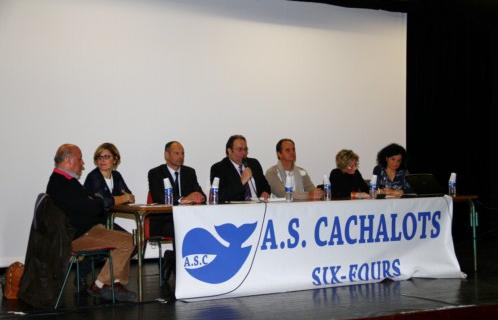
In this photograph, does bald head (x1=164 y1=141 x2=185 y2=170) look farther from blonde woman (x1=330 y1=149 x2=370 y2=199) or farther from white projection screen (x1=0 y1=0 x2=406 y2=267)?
blonde woman (x1=330 y1=149 x2=370 y2=199)

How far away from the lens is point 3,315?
422 cm

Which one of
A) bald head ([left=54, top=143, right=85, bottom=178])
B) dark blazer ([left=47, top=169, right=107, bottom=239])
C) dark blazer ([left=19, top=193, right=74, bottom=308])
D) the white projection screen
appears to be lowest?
dark blazer ([left=19, top=193, right=74, bottom=308])

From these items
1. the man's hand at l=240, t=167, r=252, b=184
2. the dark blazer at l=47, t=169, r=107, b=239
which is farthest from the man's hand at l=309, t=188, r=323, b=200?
the dark blazer at l=47, t=169, r=107, b=239

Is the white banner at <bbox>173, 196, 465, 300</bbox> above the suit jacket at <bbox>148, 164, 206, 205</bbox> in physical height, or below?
below

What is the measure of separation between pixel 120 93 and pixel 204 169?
1120 millimetres

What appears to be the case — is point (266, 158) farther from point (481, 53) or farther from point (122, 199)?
point (481, 53)

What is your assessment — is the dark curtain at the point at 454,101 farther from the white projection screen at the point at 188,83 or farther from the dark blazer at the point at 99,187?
the dark blazer at the point at 99,187

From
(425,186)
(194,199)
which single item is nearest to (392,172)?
(425,186)

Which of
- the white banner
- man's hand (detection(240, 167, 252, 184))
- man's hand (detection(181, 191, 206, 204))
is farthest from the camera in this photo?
man's hand (detection(240, 167, 252, 184))

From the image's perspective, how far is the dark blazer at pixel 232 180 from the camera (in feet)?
18.1

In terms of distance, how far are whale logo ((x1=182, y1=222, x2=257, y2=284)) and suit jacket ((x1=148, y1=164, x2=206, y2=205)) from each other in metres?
0.93

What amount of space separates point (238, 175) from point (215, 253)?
131cm

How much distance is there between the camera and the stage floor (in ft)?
13.4

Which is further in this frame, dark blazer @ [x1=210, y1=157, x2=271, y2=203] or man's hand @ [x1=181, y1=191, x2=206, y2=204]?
dark blazer @ [x1=210, y1=157, x2=271, y2=203]
